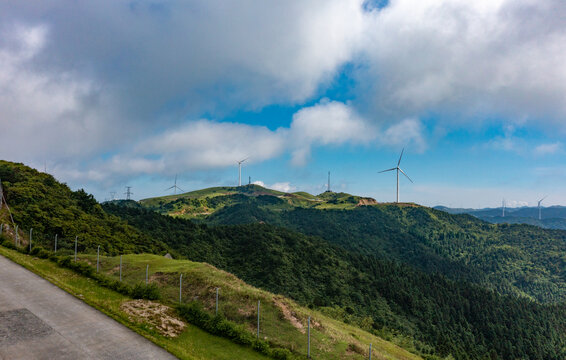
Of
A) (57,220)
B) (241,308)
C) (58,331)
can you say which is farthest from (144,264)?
(57,220)

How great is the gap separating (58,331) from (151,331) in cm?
578

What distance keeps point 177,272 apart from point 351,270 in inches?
3777

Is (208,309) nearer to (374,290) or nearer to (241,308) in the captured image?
(241,308)

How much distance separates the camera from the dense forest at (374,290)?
91.9 m

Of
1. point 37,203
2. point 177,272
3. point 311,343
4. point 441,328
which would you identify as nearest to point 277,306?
point 311,343

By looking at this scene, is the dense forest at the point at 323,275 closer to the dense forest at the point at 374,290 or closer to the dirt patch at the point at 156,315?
the dense forest at the point at 374,290

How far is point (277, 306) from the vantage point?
28.2 m

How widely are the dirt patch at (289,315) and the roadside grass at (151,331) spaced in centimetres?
544

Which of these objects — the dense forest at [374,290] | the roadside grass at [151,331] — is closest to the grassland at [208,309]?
the roadside grass at [151,331]

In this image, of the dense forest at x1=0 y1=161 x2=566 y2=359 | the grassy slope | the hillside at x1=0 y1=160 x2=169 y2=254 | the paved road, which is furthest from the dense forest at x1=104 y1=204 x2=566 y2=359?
the paved road

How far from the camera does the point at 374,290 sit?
109m

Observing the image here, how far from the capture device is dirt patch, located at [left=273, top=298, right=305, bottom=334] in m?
26.2

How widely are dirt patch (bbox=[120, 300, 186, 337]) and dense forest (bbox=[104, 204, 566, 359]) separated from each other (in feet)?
187

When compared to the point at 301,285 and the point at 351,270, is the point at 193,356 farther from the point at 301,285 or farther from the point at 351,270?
the point at 351,270
